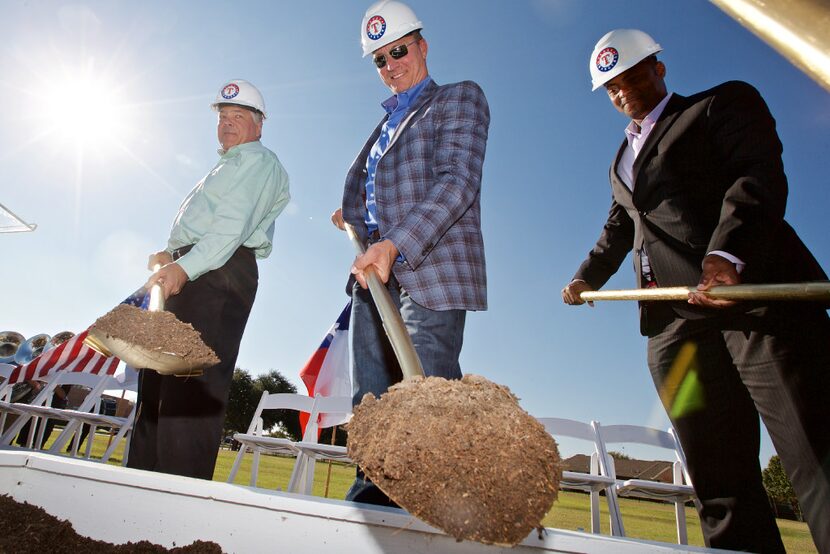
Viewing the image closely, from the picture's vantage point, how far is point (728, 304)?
1498 mm

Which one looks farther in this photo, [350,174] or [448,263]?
[350,174]

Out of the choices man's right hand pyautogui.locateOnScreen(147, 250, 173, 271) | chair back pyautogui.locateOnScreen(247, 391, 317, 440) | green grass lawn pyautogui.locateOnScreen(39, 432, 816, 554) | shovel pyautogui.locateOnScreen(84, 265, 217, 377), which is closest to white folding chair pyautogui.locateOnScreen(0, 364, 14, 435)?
green grass lawn pyautogui.locateOnScreen(39, 432, 816, 554)

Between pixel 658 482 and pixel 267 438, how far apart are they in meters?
3.52

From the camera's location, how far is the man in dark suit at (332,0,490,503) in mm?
1571

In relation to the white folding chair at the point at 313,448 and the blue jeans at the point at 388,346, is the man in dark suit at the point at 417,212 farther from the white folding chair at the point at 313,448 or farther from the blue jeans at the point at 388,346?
the white folding chair at the point at 313,448

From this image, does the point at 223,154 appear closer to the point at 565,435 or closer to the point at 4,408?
the point at 565,435

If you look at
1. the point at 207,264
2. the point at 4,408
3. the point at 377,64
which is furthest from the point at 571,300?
the point at 4,408

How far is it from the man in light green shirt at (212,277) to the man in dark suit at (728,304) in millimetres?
1526

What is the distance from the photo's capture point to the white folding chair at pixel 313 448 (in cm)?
477

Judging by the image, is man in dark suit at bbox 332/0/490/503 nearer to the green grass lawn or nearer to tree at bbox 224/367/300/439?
the green grass lawn

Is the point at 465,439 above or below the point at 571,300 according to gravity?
below

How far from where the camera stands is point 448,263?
1.69 metres

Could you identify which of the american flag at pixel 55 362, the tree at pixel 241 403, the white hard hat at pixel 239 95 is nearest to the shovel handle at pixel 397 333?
the white hard hat at pixel 239 95

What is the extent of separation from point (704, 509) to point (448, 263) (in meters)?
1.06
